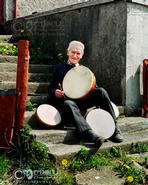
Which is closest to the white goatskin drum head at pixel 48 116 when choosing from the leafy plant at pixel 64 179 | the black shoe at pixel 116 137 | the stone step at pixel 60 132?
the stone step at pixel 60 132

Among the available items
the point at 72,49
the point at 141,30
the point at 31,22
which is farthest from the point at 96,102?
the point at 31,22

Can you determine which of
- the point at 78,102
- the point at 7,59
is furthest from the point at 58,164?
the point at 7,59

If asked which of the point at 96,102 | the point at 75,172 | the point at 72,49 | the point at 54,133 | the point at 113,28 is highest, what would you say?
the point at 113,28

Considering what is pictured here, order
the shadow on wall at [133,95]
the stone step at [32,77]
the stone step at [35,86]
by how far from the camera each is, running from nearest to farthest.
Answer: the stone step at [35,86]
the shadow on wall at [133,95]
the stone step at [32,77]

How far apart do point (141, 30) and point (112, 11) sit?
70 centimetres

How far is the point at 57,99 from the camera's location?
6.37 m

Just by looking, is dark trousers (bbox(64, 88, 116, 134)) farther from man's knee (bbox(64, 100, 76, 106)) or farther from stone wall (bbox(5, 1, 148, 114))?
stone wall (bbox(5, 1, 148, 114))

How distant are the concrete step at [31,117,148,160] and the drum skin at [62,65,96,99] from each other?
0.64m

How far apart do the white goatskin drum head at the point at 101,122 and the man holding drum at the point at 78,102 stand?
97 mm

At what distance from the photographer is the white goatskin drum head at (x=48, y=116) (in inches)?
236

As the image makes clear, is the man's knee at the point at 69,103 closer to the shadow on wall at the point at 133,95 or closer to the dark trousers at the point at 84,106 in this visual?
the dark trousers at the point at 84,106

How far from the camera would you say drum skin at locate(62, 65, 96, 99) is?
20.6ft

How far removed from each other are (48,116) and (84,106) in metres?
0.75

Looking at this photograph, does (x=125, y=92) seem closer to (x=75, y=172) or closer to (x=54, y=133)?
(x=54, y=133)
